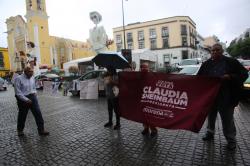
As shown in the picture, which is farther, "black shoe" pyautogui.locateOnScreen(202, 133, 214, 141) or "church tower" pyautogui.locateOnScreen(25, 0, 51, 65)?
"church tower" pyautogui.locateOnScreen(25, 0, 51, 65)

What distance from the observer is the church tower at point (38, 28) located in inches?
2103

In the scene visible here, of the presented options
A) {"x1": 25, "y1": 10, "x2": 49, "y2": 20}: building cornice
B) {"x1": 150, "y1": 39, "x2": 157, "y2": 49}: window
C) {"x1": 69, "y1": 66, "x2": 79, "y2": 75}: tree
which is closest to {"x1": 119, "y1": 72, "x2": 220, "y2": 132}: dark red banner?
{"x1": 69, "y1": 66, "x2": 79, "y2": 75}: tree

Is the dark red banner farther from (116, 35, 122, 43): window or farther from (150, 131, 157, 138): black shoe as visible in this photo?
(116, 35, 122, 43): window

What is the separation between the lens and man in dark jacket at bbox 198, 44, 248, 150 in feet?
15.5

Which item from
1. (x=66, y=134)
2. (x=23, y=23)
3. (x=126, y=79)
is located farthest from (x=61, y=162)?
(x=23, y=23)

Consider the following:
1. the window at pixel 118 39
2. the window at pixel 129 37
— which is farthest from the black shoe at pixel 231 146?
the window at pixel 118 39

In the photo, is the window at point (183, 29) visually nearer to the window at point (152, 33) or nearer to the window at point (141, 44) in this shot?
the window at point (152, 33)

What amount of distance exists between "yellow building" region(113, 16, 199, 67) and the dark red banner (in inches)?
2121

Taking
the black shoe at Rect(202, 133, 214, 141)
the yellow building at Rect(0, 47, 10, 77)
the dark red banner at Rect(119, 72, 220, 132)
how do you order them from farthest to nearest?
the yellow building at Rect(0, 47, 10, 77) < the black shoe at Rect(202, 133, 214, 141) < the dark red banner at Rect(119, 72, 220, 132)

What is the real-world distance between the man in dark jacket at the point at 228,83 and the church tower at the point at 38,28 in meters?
51.3

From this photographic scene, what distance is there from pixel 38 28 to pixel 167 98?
54.3 m

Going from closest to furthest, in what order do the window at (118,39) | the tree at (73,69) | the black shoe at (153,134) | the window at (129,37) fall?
the black shoe at (153,134) < the tree at (73,69) < the window at (129,37) < the window at (118,39)

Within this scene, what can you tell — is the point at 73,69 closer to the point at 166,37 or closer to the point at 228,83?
the point at 228,83

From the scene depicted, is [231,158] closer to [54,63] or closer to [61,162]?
[61,162]
